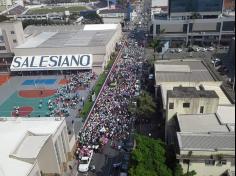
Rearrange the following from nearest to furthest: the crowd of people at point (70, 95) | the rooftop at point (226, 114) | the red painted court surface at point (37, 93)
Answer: the rooftop at point (226, 114) < the crowd of people at point (70, 95) < the red painted court surface at point (37, 93)

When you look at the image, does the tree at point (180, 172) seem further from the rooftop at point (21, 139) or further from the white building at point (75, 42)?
the white building at point (75, 42)

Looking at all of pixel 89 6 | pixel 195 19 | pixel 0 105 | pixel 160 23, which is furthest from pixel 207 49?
pixel 89 6

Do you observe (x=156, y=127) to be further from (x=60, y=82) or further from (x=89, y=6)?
(x=89, y=6)

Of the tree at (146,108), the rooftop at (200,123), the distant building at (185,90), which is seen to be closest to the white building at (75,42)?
the distant building at (185,90)

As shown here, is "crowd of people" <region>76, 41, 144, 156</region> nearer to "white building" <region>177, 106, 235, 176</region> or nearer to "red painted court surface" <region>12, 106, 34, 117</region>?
"red painted court surface" <region>12, 106, 34, 117</region>

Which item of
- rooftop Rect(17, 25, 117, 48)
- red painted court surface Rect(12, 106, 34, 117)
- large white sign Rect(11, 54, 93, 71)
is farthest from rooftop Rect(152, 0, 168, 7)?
red painted court surface Rect(12, 106, 34, 117)

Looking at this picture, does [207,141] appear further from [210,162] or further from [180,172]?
[180,172]
